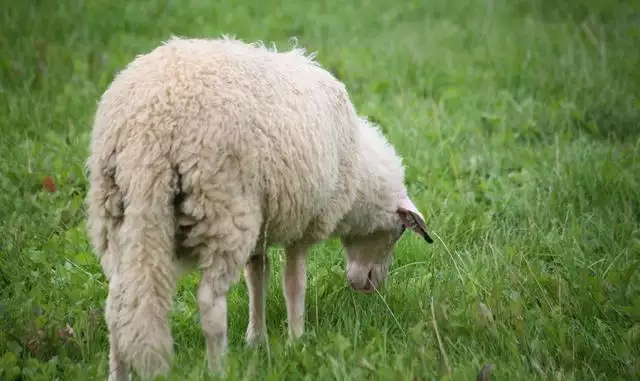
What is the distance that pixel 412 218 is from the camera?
14.3 feet

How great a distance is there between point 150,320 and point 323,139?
1.11 meters

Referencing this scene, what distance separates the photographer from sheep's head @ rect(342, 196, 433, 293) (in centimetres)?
436

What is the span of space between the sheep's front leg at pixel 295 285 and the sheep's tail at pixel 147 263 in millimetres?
976

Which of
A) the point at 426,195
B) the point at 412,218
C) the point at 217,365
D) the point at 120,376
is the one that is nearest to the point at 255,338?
the point at 217,365

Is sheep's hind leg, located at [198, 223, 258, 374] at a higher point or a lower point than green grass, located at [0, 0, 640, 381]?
higher

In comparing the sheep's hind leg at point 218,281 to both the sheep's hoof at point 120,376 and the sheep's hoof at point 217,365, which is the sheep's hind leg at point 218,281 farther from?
the sheep's hoof at point 120,376

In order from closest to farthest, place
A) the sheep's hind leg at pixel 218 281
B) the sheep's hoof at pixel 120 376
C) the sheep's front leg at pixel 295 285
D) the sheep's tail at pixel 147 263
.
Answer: the sheep's tail at pixel 147 263 < the sheep's hind leg at pixel 218 281 < the sheep's hoof at pixel 120 376 < the sheep's front leg at pixel 295 285

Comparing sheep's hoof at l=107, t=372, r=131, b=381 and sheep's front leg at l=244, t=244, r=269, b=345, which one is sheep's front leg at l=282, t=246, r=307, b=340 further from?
sheep's hoof at l=107, t=372, r=131, b=381

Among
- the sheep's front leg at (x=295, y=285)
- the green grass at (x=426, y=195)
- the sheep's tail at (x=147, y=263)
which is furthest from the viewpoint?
the sheep's front leg at (x=295, y=285)

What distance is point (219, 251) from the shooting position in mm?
3215

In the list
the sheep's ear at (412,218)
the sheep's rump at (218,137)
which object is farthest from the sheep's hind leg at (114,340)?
the sheep's ear at (412,218)

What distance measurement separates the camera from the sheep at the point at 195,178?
3.11 meters

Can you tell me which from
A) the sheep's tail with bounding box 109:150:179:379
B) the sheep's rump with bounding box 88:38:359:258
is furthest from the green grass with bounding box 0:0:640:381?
the sheep's rump with bounding box 88:38:359:258

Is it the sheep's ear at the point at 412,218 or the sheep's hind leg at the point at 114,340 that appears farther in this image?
the sheep's ear at the point at 412,218
